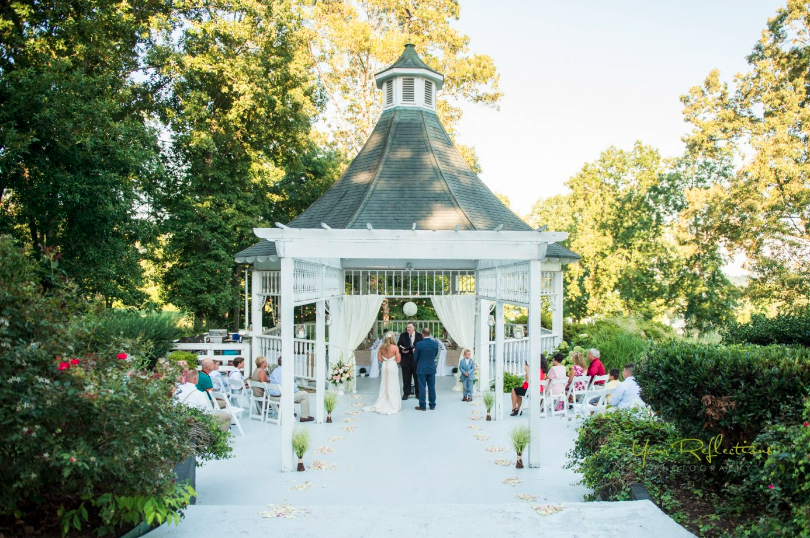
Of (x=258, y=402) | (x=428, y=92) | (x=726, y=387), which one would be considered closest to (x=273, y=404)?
(x=258, y=402)

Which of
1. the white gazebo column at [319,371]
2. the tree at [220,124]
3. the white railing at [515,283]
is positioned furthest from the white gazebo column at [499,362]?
the tree at [220,124]

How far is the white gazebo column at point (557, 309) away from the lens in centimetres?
1642

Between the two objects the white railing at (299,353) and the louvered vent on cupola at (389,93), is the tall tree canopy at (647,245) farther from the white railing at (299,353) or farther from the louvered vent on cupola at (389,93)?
the white railing at (299,353)

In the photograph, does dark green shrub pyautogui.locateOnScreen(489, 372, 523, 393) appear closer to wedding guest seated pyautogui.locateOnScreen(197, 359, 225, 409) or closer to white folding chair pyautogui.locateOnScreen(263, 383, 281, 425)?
white folding chair pyautogui.locateOnScreen(263, 383, 281, 425)

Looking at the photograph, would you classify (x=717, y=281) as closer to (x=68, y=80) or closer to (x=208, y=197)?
(x=208, y=197)

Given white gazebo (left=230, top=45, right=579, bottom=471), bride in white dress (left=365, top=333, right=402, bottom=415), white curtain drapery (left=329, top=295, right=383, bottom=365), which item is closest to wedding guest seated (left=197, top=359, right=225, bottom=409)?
white gazebo (left=230, top=45, right=579, bottom=471)

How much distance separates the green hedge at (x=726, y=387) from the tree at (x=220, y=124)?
16.6 m

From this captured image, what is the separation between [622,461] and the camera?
6238mm

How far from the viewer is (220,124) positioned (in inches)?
851

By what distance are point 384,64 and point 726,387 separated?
2325cm

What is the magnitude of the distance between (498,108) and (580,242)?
289 inches

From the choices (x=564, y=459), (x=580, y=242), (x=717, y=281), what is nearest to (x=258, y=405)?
(x=564, y=459)

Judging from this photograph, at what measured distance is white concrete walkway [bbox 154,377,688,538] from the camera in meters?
5.21

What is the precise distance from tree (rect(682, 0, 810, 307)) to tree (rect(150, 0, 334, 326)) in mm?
15131
